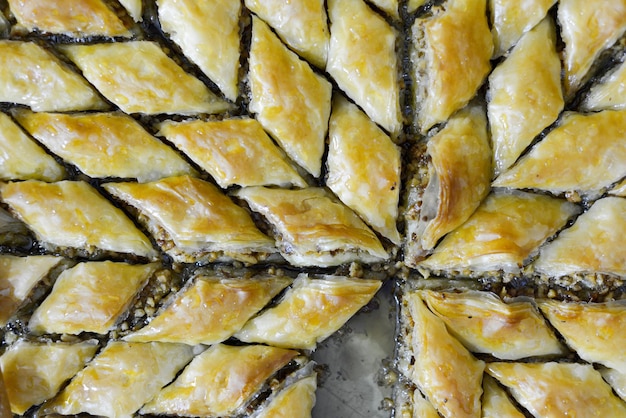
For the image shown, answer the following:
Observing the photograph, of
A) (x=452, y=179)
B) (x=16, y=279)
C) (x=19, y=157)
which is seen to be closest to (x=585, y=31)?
(x=452, y=179)

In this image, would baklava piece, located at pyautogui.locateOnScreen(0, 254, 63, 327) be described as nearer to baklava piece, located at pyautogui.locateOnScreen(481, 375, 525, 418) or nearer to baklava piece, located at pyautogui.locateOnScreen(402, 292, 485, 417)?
baklava piece, located at pyautogui.locateOnScreen(402, 292, 485, 417)

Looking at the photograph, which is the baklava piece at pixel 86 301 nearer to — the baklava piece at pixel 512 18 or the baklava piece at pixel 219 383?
the baklava piece at pixel 219 383

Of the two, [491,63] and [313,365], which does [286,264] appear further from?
[491,63]

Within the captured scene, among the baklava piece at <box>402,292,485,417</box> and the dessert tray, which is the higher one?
the dessert tray

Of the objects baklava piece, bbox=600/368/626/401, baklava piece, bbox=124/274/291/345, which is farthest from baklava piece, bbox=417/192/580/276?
baklava piece, bbox=124/274/291/345

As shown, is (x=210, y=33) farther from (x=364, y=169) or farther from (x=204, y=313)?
(x=204, y=313)
